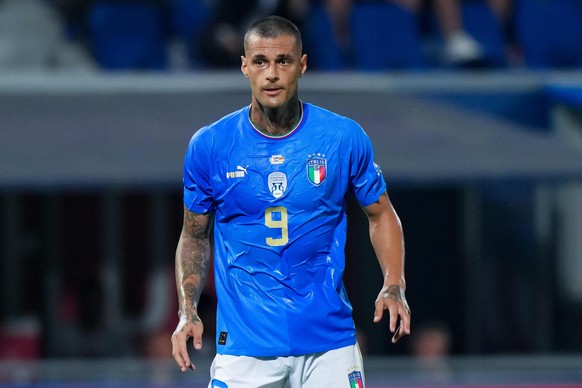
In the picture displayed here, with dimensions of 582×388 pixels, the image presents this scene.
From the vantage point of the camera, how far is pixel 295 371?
4.71 meters

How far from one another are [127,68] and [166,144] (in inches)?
46.5

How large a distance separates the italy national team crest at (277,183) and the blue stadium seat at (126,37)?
5728mm

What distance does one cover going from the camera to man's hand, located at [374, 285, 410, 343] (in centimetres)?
450

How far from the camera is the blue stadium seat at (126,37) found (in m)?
10.3

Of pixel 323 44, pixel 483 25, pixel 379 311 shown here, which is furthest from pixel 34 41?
pixel 379 311

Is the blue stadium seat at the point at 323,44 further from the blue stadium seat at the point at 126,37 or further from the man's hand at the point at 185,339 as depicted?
the man's hand at the point at 185,339

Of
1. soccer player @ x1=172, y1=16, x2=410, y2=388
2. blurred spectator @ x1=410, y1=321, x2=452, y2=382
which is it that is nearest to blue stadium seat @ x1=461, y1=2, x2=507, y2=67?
blurred spectator @ x1=410, y1=321, x2=452, y2=382

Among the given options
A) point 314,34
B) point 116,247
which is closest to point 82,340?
point 116,247

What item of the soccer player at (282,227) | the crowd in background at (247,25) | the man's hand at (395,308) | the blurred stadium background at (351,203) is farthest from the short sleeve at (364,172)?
the crowd in background at (247,25)

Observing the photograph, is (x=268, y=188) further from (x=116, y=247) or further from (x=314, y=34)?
(x=116, y=247)

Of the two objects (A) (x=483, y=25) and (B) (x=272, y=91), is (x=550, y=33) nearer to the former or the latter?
(A) (x=483, y=25)

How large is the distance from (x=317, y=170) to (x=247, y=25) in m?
5.50

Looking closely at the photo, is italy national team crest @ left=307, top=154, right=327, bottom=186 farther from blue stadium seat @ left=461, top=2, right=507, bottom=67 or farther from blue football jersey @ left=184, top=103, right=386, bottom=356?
blue stadium seat @ left=461, top=2, right=507, bottom=67

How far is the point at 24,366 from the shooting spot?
8.77 meters
